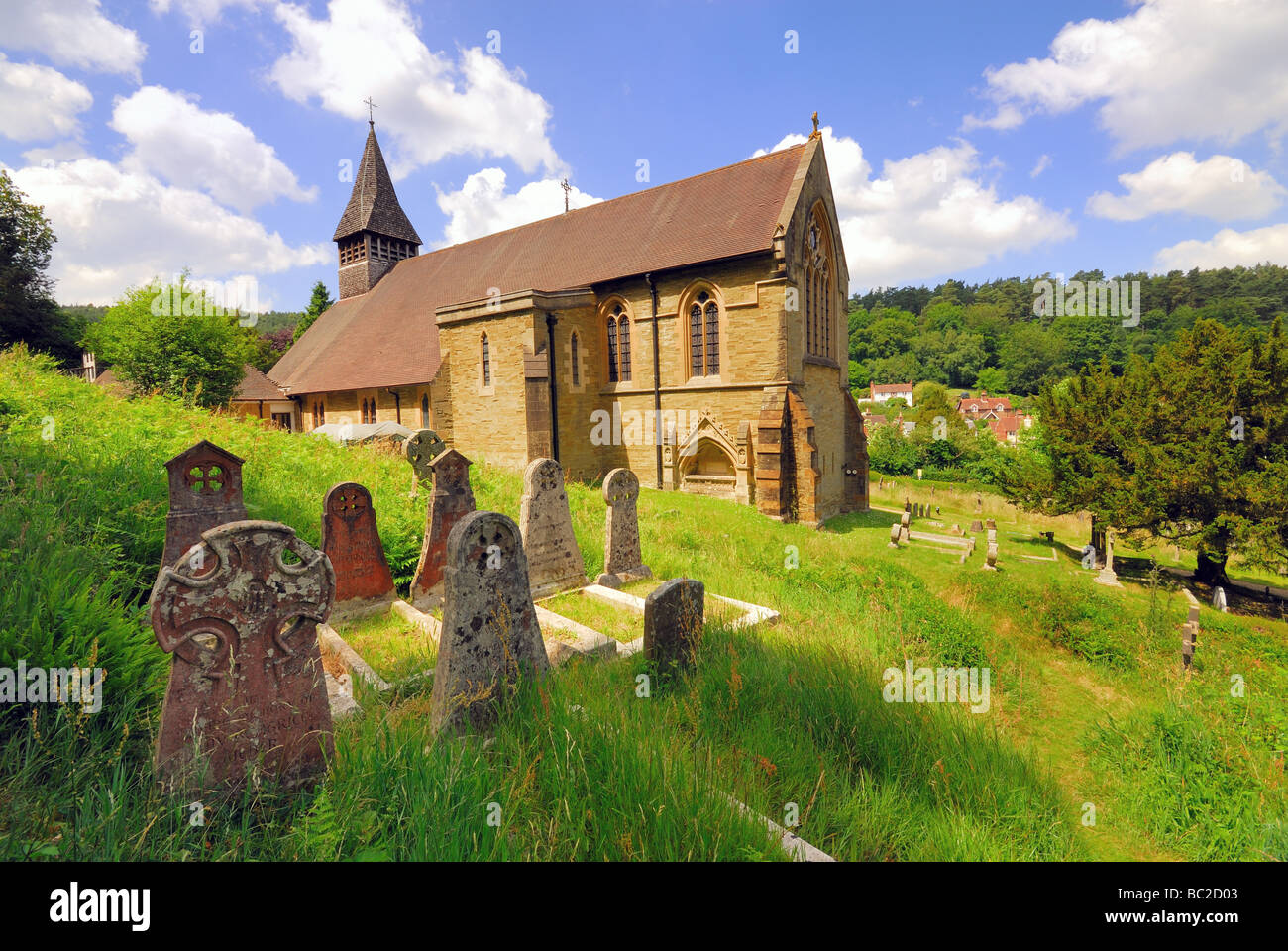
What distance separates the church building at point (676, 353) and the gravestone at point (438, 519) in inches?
396

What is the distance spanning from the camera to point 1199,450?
1666cm

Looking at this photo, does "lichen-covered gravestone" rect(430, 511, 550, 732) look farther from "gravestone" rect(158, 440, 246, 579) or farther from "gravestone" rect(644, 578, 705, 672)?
"gravestone" rect(158, 440, 246, 579)

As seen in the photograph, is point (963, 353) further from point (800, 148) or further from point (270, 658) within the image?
point (270, 658)

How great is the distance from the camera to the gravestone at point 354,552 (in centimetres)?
726

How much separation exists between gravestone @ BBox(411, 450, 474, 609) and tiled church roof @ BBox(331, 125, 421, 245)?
101 feet

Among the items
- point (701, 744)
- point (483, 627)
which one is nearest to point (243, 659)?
point (483, 627)

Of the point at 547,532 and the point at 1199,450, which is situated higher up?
the point at 1199,450

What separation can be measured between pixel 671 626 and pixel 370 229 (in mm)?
34566

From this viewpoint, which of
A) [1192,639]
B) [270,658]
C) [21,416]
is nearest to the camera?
[270,658]

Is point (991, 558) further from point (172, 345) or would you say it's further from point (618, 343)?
point (172, 345)

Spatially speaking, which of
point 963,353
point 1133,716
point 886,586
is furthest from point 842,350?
point 963,353

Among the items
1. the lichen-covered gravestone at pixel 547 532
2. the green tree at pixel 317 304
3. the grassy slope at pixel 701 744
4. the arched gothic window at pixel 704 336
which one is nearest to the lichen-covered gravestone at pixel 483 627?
the grassy slope at pixel 701 744

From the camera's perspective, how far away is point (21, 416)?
8.29 m
